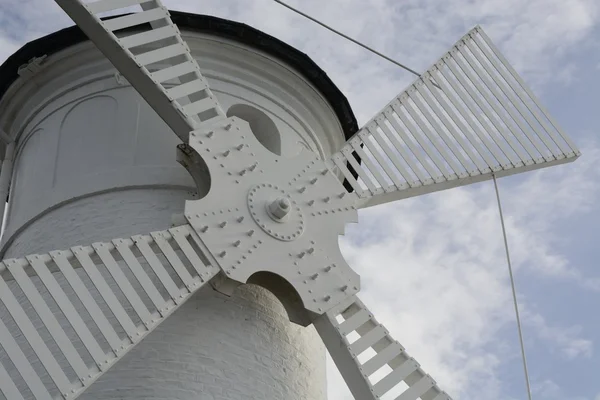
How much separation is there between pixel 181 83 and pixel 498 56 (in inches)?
117

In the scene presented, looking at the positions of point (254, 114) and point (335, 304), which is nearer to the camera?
point (335, 304)

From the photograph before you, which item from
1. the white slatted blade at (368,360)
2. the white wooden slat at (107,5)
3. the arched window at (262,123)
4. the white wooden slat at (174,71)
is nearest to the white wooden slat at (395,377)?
the white slatted blade at (368,360)

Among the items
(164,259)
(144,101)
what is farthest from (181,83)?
(164,259)

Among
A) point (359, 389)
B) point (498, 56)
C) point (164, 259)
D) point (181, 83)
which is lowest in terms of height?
point (359, 389)

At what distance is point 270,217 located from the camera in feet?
21.9

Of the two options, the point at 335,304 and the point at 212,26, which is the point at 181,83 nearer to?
the point at 212,26

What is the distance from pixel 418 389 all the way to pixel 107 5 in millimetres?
3286

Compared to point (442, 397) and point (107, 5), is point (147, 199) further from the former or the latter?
point (442, 397)

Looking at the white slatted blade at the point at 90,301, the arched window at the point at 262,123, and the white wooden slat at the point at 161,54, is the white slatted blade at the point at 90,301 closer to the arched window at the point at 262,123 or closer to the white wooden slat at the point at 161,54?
the white wooden slat at the point at 161,54

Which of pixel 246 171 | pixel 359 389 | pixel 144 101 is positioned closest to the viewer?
pixel 359 389

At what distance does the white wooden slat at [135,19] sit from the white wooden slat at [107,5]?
0.25 ft

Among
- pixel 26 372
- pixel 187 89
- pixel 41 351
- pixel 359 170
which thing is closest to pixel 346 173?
pixel 359 170

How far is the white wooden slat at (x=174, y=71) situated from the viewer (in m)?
6.87

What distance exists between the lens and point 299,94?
8.02 metres
